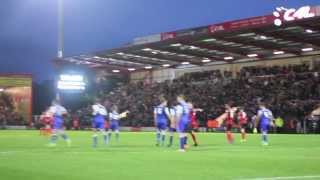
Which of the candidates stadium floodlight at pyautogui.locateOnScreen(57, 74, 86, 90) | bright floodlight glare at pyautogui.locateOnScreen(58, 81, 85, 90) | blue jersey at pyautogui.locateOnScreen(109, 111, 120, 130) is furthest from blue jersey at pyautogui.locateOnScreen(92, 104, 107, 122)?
bright floodlight glare at pyautogui.locateOnScreen(58, 81, 85, 90)

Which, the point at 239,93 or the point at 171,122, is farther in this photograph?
the point at 239,93

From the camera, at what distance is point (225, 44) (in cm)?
6656

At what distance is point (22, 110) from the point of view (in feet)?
277

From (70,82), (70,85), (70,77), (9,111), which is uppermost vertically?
(70,77)

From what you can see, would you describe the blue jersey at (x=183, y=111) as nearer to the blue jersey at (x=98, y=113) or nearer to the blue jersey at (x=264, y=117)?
the blue jersey at (x=98, y=113)

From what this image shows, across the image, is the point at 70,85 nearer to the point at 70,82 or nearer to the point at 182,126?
the point at 70,82

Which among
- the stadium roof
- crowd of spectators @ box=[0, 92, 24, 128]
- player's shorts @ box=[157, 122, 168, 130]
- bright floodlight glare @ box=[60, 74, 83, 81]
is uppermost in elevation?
the stadium roof

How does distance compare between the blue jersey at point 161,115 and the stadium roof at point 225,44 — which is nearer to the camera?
the blue jersey at point 161,115

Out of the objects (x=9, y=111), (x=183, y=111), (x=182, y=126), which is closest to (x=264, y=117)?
(x=183, y=111)

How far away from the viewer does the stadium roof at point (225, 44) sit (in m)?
53.8

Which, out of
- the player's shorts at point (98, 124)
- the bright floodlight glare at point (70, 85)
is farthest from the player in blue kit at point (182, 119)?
the bright floodlight glare at point (70, 85)

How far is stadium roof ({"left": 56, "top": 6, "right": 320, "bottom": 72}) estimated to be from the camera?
53750 millimetres

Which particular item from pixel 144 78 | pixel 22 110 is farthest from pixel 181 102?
pixel 144 78

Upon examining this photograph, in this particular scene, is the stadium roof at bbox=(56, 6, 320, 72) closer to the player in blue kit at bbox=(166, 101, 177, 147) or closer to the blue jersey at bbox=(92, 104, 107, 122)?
the player in blue kit at bbox=(166, 101, 177, 147)
